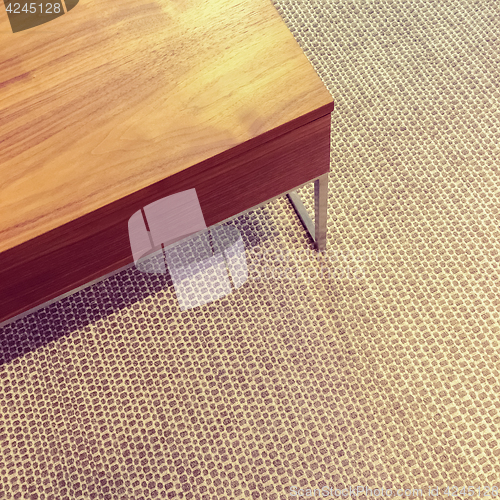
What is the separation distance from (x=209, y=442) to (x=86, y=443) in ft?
0.97

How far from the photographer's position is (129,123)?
97 centimetres

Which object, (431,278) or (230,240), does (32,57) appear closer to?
(230,240)

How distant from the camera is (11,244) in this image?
89 cm

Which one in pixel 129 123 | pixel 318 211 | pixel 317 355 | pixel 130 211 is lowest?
pixel 317 355

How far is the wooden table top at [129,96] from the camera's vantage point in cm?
93

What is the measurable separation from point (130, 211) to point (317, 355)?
2.02 feet

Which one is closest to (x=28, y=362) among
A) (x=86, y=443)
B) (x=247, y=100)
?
(x=86, y=443)

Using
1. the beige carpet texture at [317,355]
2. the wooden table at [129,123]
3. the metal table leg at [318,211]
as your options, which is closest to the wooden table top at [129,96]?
the wooden table at [129,123]

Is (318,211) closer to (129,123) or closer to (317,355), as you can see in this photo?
(317,355)

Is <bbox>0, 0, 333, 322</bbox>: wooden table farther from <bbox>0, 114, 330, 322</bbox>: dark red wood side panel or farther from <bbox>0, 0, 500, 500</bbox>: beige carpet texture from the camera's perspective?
<bbox>0, 0, 500, 500</bbox>: beige carpet texture

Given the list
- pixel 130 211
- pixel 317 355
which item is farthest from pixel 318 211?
pixel 130 211

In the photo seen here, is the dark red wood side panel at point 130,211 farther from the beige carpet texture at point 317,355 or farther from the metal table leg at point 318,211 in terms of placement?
the beige carpet texture at point 317,355

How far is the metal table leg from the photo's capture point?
122 cm

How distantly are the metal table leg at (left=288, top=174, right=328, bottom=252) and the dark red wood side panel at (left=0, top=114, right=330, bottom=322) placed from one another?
0.07m
